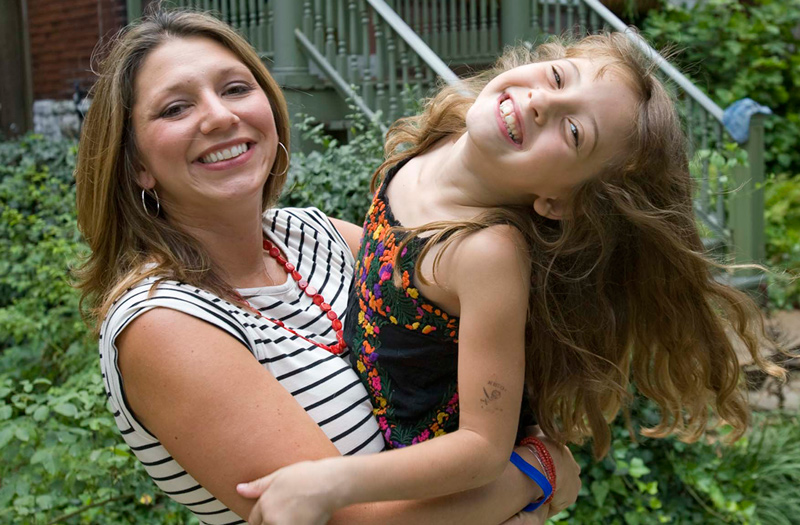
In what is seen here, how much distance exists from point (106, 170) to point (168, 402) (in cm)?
61

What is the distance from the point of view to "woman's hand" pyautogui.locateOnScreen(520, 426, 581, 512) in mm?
2037

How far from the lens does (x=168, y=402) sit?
5.17ft

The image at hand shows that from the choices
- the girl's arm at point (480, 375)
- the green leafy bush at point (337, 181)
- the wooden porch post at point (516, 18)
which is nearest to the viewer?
the girl's arm at point (480, 375)

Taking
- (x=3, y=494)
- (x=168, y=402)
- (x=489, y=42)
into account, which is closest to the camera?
(x=168, y=402)

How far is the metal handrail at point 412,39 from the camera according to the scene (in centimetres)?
528

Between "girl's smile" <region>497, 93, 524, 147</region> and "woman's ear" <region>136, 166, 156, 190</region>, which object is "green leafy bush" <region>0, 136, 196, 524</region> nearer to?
"woman's ear" <region>136, 166, 156, 190</region>

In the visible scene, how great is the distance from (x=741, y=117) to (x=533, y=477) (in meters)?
4.97

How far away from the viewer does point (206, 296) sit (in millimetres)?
1754

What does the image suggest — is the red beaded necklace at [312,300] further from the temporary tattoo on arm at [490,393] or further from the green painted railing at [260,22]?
the green painted railing at [260,22]

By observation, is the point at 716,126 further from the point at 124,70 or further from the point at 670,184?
the point at 124,70

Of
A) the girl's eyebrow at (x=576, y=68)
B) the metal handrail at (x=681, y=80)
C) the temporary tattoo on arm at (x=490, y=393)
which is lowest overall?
the temporary tattoo on arm at (x=490, y=393)

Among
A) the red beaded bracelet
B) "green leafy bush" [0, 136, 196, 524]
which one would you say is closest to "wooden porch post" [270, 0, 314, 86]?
"green leafy bush" [0, 136, 196, 524]

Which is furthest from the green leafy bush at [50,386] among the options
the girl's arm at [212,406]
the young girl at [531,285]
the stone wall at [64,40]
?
the stone wall at [64,40]

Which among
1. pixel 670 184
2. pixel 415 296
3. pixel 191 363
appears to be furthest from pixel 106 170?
pixel 670 184
